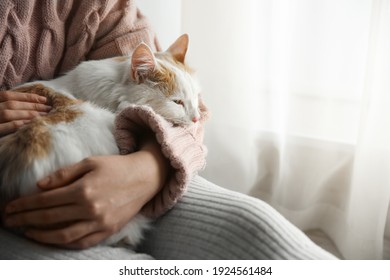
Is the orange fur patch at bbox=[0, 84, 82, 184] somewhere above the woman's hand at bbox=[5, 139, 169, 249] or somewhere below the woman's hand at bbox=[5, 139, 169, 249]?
above

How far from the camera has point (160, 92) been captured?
915 mm

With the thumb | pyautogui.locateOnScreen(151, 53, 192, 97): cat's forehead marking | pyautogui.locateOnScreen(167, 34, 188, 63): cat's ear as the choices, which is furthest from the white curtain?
the thumb

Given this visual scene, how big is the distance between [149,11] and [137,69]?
651 millimetres

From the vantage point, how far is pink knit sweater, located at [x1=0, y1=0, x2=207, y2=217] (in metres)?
0.75

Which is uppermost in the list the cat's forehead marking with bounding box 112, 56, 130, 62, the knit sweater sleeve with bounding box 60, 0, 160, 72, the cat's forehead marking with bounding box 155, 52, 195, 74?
the knit sweater sleeve with bounding box 60, 0, 160, 72

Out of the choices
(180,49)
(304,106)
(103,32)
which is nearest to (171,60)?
(180,49)

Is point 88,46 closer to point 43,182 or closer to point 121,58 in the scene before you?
point 121,58

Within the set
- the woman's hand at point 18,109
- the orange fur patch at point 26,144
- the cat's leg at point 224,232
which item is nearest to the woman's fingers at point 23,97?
the woman's hand at point 18,109

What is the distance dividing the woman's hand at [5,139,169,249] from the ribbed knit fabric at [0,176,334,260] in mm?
30

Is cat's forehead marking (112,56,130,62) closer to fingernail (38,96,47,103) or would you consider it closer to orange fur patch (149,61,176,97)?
orange fur patch (149,61,176,97)

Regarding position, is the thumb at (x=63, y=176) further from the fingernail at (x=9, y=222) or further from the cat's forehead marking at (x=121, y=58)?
the cat's forehead marking at (x=121, y=58)

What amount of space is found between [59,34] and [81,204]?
515mm

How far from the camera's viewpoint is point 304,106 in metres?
1.36

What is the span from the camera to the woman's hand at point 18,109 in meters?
0.76
